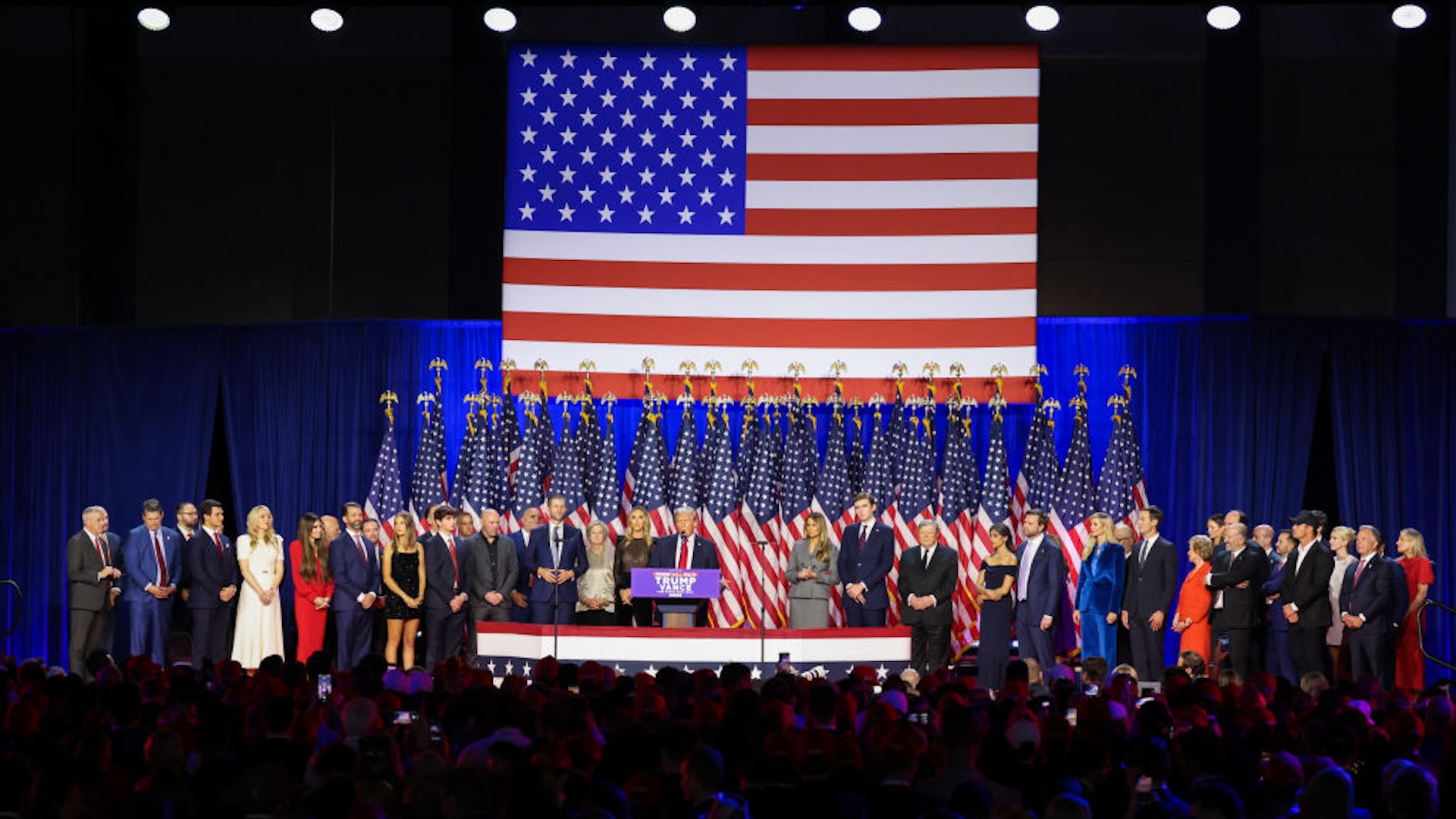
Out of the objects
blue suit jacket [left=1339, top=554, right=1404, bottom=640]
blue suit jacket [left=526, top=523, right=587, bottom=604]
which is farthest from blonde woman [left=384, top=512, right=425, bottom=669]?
blue suit jacket [left=1339, top=554, right=1404, bottom=640]

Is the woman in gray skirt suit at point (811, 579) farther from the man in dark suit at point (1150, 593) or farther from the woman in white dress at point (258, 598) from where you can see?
the woman in white dress at point (258, 598)

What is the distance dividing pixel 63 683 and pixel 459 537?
27.5ft

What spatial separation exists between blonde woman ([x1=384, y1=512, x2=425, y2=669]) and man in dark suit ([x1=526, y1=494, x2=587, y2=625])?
98 centimetres

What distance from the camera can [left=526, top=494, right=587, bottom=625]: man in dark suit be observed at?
1702 centimetres

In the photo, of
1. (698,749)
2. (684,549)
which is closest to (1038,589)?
(684,549)

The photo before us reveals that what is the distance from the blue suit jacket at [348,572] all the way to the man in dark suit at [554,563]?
Answer: 142 centimetres

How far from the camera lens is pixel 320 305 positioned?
20.6 metres

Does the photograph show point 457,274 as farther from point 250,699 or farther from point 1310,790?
point 1310,790

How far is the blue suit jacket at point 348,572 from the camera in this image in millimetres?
16938

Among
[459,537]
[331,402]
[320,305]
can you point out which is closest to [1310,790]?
[459,537]

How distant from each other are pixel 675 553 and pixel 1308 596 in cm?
536

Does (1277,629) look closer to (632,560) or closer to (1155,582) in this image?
(1155,582)

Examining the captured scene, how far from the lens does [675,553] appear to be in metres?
17.1

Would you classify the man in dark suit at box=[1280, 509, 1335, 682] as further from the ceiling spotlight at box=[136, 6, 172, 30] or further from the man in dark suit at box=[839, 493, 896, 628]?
the ceiling spotlight at box=[136, 6, 172, 30]
